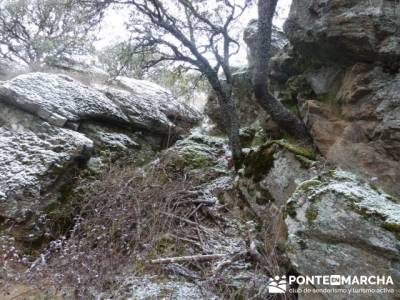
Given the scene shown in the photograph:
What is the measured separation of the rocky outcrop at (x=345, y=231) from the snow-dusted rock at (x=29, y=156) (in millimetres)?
4489

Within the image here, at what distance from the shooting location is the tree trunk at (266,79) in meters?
7.12

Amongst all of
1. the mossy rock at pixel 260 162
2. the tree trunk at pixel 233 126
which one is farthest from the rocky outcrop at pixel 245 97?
the mossy rock at pixel 260 162

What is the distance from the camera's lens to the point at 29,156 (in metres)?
6.34

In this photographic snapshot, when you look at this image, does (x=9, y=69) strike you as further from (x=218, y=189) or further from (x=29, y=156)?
(x=218, y=189)

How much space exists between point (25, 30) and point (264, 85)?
12236 millimetres

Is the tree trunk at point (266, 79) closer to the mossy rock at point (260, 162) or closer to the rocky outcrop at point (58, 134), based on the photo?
the mossy rock at point (260, 162)

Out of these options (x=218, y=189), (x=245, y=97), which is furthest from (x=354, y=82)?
(x=245, y=97)

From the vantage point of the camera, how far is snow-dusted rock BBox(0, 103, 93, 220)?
Result: 568cm

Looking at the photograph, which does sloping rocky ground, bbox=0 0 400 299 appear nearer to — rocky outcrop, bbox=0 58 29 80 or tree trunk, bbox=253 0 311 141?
tree trunk, bbox=253 0 311 141

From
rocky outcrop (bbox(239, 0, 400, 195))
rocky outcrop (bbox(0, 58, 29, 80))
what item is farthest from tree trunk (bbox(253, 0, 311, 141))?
rocky outcrop (bbox(0, 58, 29, 80))

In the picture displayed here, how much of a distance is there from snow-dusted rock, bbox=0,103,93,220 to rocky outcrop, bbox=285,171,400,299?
4489 millimetres

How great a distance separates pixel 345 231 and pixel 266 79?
4473 mm

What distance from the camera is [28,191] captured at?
5.82m

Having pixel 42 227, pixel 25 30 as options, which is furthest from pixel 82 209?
pixel 25 30
